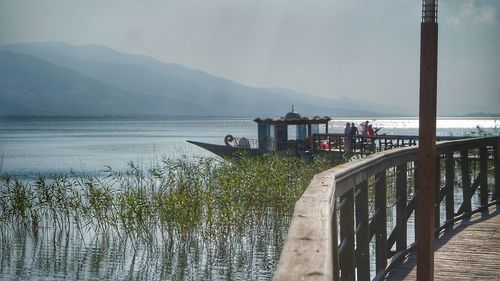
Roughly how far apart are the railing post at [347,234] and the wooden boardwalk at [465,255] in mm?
1467

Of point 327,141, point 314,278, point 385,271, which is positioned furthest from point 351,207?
point 327,141

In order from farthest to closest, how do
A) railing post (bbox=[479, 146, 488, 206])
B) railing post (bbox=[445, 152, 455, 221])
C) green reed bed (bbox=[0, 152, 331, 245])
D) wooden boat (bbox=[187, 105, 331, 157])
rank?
wooden boat (bbox=[187, 105, 331, 157]) < green reed bed (bbox=[0, 152, 331, 245]) < railing post (bbox=[479, 146, 488, 206]) < railing post (bbox=[445, 152, 455, 221])

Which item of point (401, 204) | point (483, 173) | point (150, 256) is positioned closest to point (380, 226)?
point (401, 204)

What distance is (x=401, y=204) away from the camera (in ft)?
24.6

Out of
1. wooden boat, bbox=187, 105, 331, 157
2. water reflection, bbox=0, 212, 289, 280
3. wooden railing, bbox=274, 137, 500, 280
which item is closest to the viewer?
wooden railing, bbox=274, 137, 500, 280

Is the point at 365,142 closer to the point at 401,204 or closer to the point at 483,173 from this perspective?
the point at 483,173

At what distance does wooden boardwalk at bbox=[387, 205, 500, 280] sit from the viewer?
6664 mm

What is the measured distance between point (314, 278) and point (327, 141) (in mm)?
32179

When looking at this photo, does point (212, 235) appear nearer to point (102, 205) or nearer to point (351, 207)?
point (102, 205)

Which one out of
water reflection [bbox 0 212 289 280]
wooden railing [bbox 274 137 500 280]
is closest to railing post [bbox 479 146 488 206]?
wooden railing [bbox 274 137 500 280]

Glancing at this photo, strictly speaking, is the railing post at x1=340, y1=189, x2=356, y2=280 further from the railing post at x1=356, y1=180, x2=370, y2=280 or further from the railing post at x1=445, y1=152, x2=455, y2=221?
the railing post at x1=445, y1=152, x2=455, y2=221

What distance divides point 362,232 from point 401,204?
182 centimetres

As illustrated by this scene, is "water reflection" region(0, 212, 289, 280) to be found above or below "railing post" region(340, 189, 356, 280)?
below

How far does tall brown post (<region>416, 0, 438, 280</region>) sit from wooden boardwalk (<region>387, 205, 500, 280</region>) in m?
1.03
